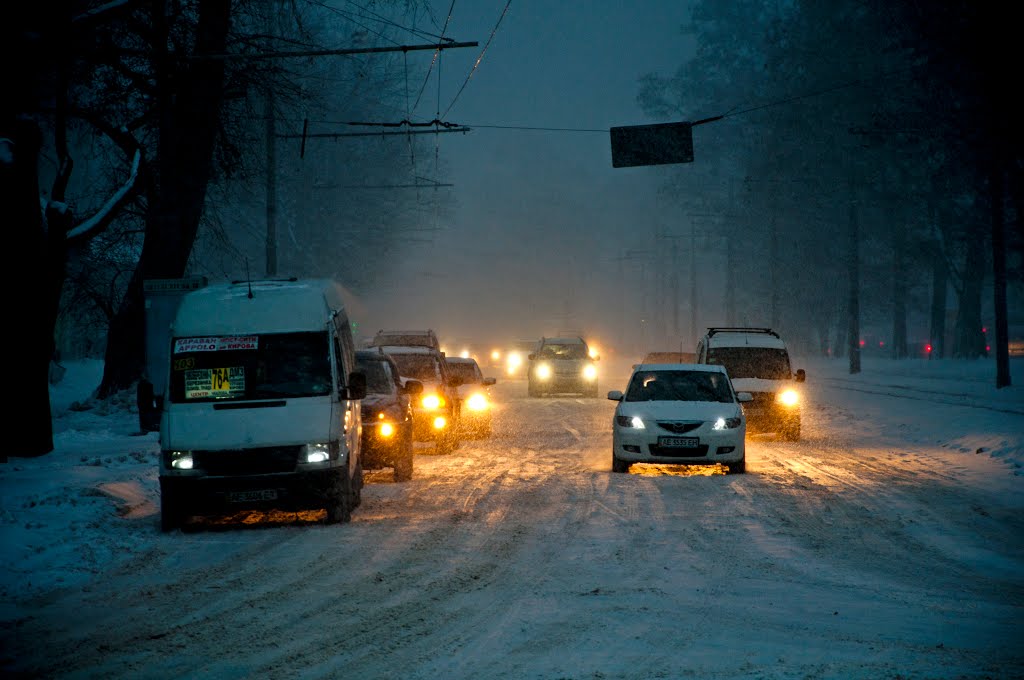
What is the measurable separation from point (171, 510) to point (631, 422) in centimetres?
720

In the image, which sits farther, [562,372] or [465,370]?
[562,372]

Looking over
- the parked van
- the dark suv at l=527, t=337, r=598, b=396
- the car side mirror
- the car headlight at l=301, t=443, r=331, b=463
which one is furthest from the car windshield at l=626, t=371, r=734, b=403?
the dark suv at l=527, t=337, r=598, b=396

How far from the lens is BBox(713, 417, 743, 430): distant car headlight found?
16.5 meters

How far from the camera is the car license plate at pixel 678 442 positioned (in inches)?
646

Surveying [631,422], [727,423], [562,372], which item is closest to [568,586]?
[631,422]

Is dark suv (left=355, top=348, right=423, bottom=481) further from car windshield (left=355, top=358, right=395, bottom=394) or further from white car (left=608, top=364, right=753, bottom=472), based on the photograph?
white car (left=608, top=364, right=753, bottom=472)

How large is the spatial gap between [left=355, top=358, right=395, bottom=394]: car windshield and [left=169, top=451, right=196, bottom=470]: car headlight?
487cm

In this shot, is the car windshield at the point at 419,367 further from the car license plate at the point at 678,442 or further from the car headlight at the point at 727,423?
the car headlight at the point at 727,423

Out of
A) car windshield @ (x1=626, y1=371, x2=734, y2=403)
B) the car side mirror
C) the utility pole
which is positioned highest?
the utility pole

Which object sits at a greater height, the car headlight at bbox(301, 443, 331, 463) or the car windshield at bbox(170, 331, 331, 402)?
the car windshield at bbox(170, 331, 331, 402)

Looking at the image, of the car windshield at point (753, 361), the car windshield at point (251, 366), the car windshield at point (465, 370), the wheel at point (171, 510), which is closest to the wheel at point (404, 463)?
the car windshield at point (251, 366)

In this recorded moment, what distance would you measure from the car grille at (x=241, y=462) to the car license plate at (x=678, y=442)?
6.39m

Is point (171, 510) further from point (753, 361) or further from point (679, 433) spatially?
point (753, 361)

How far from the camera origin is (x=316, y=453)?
11.9 m
